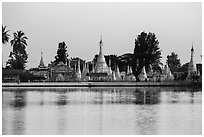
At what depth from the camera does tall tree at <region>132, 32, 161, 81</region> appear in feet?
162

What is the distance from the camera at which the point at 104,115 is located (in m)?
13.0

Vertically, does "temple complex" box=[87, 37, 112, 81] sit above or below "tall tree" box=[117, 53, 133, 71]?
below

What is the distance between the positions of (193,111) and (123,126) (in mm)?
4263

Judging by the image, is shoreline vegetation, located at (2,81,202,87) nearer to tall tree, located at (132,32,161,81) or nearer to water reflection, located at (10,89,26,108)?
tall tree, located at (132,32,161,81)

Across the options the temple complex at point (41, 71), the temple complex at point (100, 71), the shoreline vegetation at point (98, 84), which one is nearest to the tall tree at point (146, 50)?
the temple complex at point (100, 71)

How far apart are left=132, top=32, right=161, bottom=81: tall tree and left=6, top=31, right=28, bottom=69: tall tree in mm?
11894

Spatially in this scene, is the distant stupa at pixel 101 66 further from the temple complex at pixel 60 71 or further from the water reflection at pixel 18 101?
the water reflection at pixel 18 101

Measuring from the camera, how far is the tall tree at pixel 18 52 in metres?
50.9

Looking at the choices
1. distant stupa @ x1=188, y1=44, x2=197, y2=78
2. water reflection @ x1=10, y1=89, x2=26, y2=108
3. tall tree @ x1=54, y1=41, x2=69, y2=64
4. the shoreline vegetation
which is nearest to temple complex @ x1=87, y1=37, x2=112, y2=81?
tall tree @ x1=54, y1=41, x2=69, y2=64

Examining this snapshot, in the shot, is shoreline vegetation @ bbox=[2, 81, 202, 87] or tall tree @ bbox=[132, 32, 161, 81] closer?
shoreline vegetation @ bbox=[2, 81, 202, 87]

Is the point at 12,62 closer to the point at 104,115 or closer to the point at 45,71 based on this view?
the point at 45,71

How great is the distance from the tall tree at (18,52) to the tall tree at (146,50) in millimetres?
11894

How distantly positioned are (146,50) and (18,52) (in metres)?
13.6

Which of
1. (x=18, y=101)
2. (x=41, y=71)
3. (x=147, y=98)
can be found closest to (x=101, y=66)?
(x=41, y=71)
